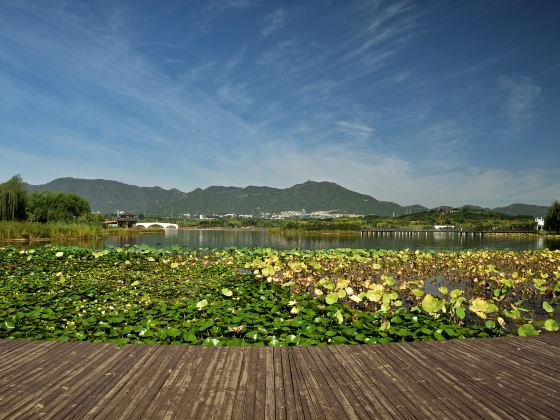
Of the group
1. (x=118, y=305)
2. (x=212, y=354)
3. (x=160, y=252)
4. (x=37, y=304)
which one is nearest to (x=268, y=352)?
(x=212, y=354)

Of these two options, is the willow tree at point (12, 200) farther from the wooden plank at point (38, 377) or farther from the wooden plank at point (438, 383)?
the wooden plank at point (438, 383)

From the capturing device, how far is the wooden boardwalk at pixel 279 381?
2.76m

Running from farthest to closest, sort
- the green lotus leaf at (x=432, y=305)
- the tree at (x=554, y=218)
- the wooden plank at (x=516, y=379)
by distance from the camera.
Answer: the tree at (x=554, y=218) → the green lotus leaf at (x=432, y=305) → the wooden plank at (x=516, y=379)

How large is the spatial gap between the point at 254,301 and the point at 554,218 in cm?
7235

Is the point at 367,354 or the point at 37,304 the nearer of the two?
the point at 367,354

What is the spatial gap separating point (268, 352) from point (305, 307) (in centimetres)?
274

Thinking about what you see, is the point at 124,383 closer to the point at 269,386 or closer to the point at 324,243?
the point at 269,386

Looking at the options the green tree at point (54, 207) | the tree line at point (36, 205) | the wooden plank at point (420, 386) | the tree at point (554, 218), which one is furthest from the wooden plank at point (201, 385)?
the tree at point (554, 218)

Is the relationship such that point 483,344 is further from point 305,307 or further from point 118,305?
point 118,305

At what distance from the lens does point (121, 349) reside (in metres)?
4.09

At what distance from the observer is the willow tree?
34.4 metres

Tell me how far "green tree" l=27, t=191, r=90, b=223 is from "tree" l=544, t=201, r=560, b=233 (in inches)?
2968

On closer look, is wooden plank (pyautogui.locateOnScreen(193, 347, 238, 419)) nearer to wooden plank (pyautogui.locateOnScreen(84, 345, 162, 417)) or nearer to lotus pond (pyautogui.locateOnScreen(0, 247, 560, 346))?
A: lotus pond (pyautogui.locateOnScreen(0, 247, 560, 346))

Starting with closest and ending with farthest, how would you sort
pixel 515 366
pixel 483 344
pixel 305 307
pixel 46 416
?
pixel 46 416 → pixel 515 366 → pixel 483 344 → pixel 305 307
